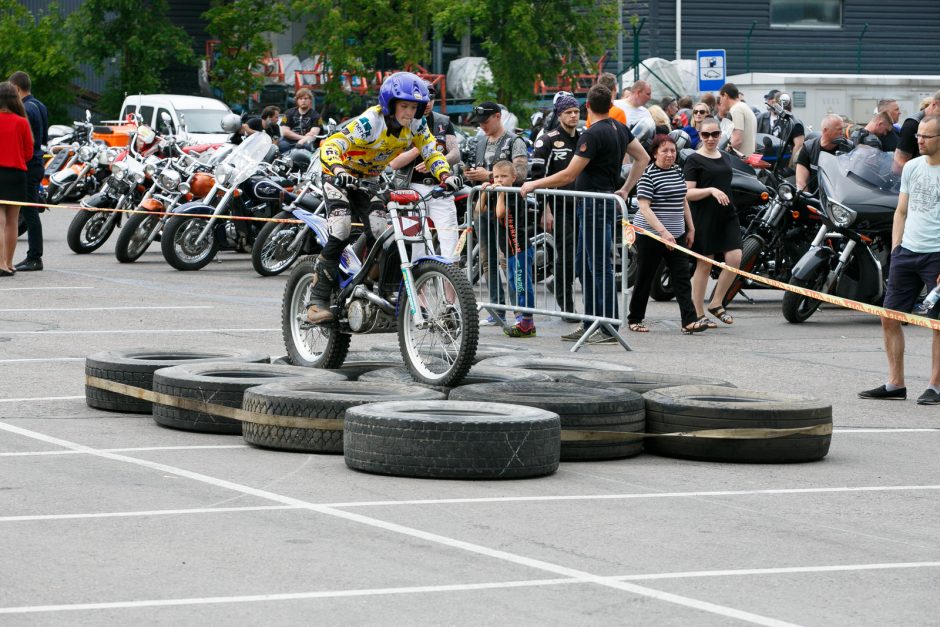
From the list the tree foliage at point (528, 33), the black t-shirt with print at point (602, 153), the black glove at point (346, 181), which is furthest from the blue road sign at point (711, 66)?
the black glove at point (346, 181)

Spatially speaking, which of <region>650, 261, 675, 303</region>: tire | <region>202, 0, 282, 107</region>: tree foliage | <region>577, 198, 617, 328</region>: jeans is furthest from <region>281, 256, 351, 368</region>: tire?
<region>202, 0, 282, 107</region>: tree foliage

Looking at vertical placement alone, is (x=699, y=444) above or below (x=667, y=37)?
below

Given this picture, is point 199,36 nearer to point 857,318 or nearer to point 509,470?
point 857,318

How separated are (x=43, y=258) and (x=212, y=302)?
5330 millimetres

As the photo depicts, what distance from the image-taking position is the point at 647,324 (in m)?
15.2

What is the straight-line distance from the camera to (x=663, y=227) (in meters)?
14.2

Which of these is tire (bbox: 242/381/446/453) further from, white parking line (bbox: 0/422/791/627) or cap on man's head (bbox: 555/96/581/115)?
cap on man's head (bbox: 555/96/581/115)

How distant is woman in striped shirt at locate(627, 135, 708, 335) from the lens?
1430 centimetres

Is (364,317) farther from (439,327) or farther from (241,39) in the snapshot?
(241,39)

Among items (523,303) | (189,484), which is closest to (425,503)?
(189,484)

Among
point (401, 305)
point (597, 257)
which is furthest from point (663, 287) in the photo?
point (401, 305)

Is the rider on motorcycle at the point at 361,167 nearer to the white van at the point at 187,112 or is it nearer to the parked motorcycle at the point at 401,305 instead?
the parked motorcycle at the point at 401,305

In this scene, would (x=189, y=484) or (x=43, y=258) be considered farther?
(x=43, y=258)

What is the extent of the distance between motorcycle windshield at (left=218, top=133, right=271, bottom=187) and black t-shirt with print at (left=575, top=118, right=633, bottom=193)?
710 centimetres
